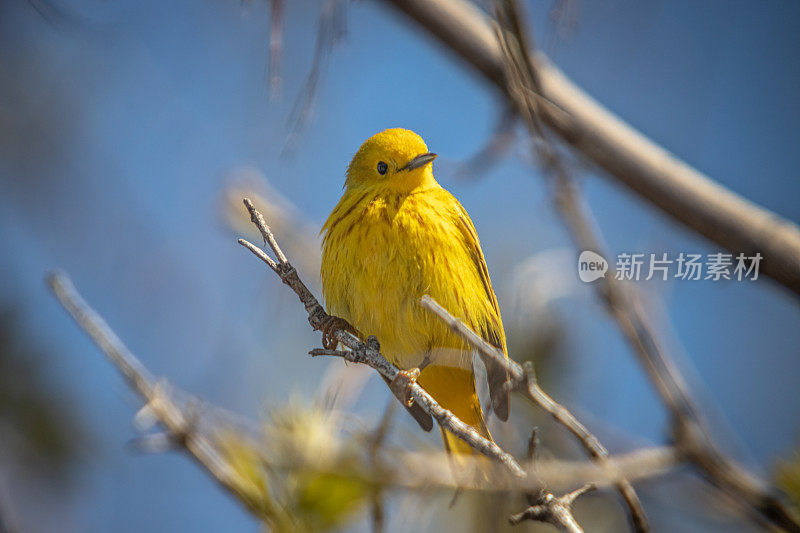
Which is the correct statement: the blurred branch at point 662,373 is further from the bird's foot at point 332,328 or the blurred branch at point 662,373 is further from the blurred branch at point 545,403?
the bird's foot at point 332,328

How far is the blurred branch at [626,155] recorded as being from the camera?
2418mm

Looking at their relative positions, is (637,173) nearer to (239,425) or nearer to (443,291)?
(443,291)

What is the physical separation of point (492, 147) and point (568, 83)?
53 centimetres

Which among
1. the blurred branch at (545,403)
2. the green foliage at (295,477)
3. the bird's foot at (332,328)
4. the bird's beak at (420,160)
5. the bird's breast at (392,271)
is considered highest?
the bird's beak at (420,160)

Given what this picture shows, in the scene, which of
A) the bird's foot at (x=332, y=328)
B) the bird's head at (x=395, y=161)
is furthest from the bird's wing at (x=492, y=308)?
the bird's foot at (x=332, y=328)

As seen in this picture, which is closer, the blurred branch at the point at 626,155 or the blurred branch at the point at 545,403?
the blurred branch at the point at 545,403

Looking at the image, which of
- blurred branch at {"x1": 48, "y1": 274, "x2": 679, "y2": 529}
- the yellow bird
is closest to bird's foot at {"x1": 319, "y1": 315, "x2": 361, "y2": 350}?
the yellow bird

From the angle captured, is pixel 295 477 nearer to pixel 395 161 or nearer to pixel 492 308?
pixel 492 308

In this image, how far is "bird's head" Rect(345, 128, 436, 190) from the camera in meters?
2.91

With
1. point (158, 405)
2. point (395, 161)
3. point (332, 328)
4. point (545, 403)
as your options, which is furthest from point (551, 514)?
point (395, 161)

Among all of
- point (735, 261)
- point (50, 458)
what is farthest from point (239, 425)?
point (50, 458)

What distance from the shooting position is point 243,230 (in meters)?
3.14

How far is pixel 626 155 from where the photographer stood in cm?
264

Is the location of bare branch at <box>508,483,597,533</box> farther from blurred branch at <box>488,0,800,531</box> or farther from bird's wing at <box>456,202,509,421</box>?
bird's wing at <box>456,202,509,421</box>
